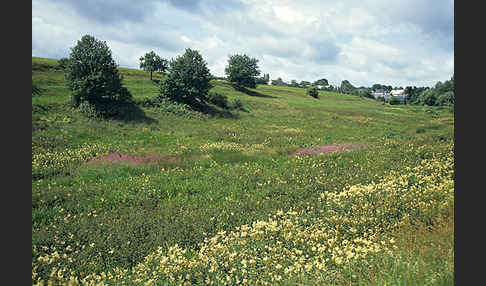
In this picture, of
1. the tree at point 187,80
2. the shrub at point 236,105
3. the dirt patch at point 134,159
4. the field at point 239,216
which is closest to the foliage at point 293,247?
the field at point 239,216

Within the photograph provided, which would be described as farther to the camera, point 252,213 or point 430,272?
point 252,213

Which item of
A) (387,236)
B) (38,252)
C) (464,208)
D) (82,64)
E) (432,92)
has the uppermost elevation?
(432,92)

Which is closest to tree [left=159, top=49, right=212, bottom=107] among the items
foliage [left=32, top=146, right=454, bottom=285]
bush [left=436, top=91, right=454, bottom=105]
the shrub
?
the shrub

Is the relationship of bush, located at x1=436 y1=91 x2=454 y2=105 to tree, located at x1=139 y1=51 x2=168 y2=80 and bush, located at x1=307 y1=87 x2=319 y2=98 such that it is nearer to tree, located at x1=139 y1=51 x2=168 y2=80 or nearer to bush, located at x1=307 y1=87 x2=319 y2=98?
bush, located at x1=307 y1=87 x2=319 y2=98

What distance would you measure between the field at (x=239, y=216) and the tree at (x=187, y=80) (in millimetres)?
23781

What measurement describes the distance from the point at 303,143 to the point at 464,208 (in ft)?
63.4

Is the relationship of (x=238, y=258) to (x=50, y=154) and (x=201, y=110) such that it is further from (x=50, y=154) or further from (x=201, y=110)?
(x=201, y=110)

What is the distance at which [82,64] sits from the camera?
29.5 m

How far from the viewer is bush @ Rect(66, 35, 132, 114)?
96.0 ft

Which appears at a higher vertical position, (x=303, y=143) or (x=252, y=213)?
(x=303, y=143)

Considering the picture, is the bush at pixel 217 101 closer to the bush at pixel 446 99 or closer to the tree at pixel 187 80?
the tree at pixel 187 80

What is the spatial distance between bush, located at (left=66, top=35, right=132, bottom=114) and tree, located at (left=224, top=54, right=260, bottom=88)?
52.5 metres

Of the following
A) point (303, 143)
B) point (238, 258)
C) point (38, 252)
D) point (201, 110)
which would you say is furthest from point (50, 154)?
point (201, 110)

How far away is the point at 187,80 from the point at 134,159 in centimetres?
2876
